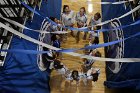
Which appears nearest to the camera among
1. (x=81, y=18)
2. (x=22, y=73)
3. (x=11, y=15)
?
(x=22, y=73)

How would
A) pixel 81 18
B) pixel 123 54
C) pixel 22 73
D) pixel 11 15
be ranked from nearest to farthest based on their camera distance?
pixel 22 73
pixel 123 54
pixel 11 15
pixel 81 18

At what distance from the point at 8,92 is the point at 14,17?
1.60 meters

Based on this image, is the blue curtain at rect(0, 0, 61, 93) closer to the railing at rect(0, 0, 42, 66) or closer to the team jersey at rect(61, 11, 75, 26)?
the railing at rect(0, 0, 42, 66)

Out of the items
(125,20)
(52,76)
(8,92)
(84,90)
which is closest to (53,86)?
(52,76)

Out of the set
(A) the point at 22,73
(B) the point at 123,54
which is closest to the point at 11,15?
(A) the point at 22,73

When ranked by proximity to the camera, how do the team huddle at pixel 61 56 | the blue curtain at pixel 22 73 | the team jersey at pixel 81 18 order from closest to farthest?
the blue curtain at pixel 22 73
the team huddle at pixel 61 56
the team jersey at pixel 81 18

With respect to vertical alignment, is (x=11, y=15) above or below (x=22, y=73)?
above

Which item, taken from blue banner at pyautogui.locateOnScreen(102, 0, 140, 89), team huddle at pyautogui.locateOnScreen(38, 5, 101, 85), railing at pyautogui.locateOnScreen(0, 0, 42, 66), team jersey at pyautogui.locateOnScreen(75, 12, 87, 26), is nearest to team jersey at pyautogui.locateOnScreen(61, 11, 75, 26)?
team huddle at pyautogui.locateOnScreen(38, 5, 101, 85)

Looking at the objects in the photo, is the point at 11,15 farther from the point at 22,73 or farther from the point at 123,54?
the point at 123,54

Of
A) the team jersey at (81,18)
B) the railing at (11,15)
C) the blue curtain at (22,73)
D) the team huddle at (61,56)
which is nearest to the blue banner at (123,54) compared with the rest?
the team huddle at (61,56)

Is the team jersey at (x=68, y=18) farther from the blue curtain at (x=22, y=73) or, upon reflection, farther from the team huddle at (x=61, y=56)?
the blue curtain at (x=22, y=73)

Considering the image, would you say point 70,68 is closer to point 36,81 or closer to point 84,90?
point 84,90

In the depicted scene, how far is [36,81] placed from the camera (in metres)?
5.76

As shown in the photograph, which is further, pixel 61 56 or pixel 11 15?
pixel 61 56
